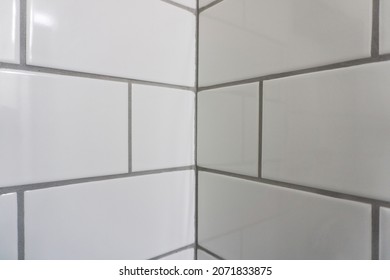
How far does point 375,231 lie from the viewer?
0.25 metres

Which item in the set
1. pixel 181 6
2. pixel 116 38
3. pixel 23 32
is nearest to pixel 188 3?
pixel 181 6

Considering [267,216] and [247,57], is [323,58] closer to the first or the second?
[247,57]

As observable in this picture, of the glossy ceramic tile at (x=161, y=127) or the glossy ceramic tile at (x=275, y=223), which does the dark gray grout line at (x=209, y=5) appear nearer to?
the glossy ceramic tile at (x=161, y=127)

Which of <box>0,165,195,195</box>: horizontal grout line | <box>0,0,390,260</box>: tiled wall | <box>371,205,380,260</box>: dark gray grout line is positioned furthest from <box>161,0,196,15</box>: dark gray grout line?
<box>371,205,380,260</box>: dark gray grout line

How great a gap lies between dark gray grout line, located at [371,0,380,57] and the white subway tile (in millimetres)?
411

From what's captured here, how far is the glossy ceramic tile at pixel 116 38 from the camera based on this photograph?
30 cm

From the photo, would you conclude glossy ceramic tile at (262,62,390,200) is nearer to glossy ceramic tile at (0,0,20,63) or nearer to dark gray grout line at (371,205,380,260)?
dark gray grout line at (371,205,380,260)

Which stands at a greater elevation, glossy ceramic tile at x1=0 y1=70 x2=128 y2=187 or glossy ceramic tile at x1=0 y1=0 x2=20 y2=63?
glossy ceramic tile at x1=0 y1=0 x2=20 y2=63

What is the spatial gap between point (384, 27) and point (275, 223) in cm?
25

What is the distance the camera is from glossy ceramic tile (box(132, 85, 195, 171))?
38 centimetres

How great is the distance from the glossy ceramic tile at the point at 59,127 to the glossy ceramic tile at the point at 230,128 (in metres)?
0.13

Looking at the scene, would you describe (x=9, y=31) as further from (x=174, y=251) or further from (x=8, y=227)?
(x=174, y=251)

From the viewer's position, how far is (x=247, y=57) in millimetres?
357

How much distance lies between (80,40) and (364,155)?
0.36 meters
